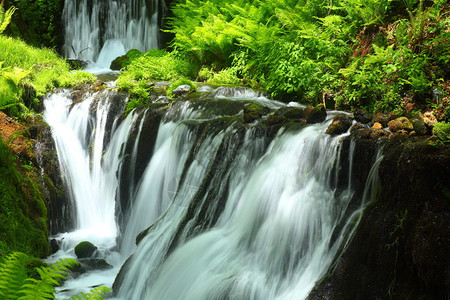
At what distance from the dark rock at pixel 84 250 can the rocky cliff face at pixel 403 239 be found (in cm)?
449

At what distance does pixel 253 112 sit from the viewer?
22.4 feet

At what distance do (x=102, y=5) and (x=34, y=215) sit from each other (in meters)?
12.6

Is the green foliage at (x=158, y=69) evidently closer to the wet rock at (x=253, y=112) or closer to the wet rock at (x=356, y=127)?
the wet rock at (x=253, y=112)

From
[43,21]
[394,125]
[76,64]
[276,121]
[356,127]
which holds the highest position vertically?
[43,21]

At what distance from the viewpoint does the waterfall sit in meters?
17.0

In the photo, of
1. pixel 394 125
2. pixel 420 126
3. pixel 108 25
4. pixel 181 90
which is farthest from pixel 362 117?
pixel 108 25

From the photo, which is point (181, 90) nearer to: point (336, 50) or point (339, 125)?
point (336, 50)

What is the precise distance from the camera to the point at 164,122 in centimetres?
827

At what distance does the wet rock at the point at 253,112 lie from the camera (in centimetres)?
670

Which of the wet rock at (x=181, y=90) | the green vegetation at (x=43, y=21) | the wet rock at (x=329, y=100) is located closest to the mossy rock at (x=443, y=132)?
the wet rock at (x=329, y=100)

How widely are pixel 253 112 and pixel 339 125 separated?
1.78m

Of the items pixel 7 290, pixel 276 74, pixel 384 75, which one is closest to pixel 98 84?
pixel 276 74

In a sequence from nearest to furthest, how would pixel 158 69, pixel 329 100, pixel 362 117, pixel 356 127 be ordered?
pixel 356 127 → pixel 362 117 → pixel 329 100 → pixel 158 69

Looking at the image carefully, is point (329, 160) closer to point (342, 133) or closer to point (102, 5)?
point (342, 133)
